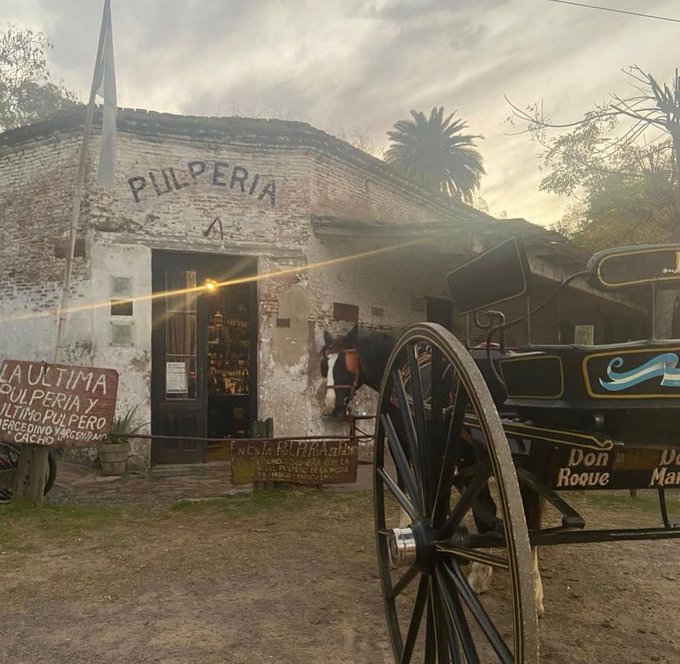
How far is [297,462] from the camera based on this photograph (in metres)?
6.23

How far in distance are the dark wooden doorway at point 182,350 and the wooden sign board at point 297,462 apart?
2.78 meters

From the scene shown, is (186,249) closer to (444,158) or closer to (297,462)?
(297,462)

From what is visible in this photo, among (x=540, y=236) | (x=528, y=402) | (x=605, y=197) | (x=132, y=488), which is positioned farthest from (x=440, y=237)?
(x=605, y=197)

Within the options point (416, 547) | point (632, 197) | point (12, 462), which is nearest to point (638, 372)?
point (416, 547)

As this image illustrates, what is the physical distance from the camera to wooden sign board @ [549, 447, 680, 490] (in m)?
2.11

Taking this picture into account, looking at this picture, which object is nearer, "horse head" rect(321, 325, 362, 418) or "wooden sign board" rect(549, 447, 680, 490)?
"wooden sign board" rect(549, 447, 680, 490)

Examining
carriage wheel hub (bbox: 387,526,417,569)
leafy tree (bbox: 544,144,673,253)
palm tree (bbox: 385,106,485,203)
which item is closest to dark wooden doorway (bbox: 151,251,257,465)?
carriage wheel hub (bbox: 387,526,417,569)

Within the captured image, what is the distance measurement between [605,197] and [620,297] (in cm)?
274

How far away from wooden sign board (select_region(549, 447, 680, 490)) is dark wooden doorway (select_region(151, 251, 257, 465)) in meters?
7.25

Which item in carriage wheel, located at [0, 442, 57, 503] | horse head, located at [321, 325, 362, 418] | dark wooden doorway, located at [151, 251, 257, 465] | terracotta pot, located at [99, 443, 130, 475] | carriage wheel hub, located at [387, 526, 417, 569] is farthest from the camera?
dark wooden doorway, located at [151, 251, 257, 465]

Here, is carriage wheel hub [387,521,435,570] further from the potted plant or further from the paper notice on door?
the paper notice on door

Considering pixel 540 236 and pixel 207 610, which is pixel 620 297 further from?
pixel 207 610

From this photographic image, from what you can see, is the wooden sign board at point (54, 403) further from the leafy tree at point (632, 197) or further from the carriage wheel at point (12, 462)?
the leafy tree at point (632, 197)

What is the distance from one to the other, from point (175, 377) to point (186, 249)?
76.7 inches
